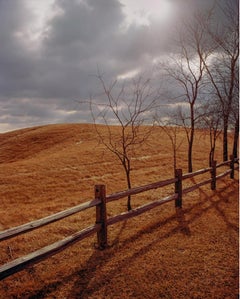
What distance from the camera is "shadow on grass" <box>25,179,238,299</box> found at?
5.03 meters

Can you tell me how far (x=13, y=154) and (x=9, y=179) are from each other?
654 inches

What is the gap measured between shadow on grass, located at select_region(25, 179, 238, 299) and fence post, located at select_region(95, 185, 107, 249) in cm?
22

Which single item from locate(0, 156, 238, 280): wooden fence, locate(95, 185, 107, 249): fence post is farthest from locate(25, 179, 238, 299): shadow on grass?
locate(0, 156, 238, 280): wooden fence

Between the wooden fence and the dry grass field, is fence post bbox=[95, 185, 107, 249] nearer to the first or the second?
the wooden fence

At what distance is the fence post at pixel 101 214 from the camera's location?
660 cm

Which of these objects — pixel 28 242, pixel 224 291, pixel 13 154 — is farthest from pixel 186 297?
pixel 13 154

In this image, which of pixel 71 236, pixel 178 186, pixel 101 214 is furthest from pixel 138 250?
pixel 178 186

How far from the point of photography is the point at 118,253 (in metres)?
6.43

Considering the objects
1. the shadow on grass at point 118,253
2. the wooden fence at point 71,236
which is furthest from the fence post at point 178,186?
the wooden fence at point 71,236

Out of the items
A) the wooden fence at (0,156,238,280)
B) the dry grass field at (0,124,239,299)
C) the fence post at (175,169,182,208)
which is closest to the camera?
the wooden fence at (0,156,238,280)

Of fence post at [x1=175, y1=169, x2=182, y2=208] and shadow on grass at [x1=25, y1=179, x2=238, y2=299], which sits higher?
fence post at [x1=175, y1=169, x2=182, y2=208]

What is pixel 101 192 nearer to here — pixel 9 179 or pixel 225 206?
pixel 225 206

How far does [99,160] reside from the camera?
25375 mm

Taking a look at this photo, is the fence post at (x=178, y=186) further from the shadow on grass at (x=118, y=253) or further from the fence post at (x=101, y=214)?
the fence post at (x=101, y=214)
